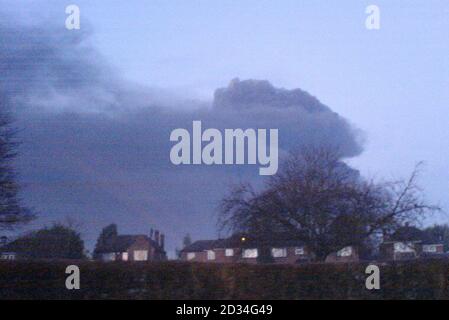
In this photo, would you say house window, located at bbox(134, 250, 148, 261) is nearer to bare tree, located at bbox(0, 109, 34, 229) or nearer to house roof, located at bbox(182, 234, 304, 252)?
house roof, located at bbox(182, 234, 304, 252)

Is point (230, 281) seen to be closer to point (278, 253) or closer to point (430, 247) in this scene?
point (278, 253)

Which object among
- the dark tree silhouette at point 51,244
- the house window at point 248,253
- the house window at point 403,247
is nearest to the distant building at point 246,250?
the house window at point 248,253

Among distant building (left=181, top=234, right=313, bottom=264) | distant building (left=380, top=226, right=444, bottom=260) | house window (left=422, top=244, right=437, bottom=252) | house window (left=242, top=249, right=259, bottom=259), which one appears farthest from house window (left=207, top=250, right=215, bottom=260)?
house window (left=422, top=244, right=437, bottom=252)

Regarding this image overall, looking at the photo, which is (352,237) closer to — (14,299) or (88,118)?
(88,118)

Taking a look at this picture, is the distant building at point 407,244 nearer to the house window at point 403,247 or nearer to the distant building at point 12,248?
the house window at point 403,247

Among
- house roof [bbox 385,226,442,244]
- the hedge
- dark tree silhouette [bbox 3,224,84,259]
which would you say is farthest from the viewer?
house roof [bbox 385,226,442,244]

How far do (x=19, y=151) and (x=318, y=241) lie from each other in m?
2.44

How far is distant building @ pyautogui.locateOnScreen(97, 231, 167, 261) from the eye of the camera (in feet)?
17.7

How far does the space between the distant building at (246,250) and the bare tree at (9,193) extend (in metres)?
1.27

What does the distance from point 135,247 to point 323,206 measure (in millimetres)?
1532

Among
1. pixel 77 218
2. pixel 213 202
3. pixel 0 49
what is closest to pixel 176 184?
pixel 213 202

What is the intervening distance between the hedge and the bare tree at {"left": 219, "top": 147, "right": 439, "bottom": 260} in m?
0.25

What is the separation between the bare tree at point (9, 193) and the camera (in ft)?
17.7

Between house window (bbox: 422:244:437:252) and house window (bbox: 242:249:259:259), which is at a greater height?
house window (bbox: 422:244:437:252)
